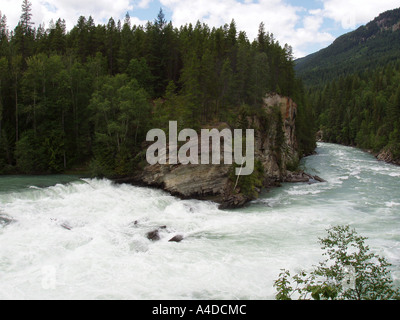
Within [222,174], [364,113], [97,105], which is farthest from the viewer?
[364,113]

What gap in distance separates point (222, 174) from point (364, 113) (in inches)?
3107

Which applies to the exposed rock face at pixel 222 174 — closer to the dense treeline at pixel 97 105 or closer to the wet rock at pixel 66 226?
the dense treeline at pixel 97 105

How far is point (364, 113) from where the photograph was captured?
290ft

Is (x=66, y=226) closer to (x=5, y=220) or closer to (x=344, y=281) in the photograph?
(x=5, y=220)

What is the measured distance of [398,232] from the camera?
62.0ft

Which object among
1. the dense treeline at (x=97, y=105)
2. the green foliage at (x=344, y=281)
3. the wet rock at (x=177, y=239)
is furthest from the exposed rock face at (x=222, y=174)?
the green foliage at (x=344, y=281)

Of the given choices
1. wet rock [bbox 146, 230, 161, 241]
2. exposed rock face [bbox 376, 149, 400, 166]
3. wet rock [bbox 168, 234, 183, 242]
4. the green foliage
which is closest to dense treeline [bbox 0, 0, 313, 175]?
wet rock [bbox 146, 230, 161, 241]

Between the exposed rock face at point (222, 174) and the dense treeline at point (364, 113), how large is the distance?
101 ft

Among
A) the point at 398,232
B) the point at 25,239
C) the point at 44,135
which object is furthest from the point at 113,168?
the point at 398,232

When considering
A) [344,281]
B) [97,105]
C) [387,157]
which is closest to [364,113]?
[387,157]

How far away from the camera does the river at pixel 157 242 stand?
12.4 metres

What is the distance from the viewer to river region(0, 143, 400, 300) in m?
12.4

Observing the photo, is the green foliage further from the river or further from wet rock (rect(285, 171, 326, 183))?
wet rock (rect(285, 171, 326, 183))
